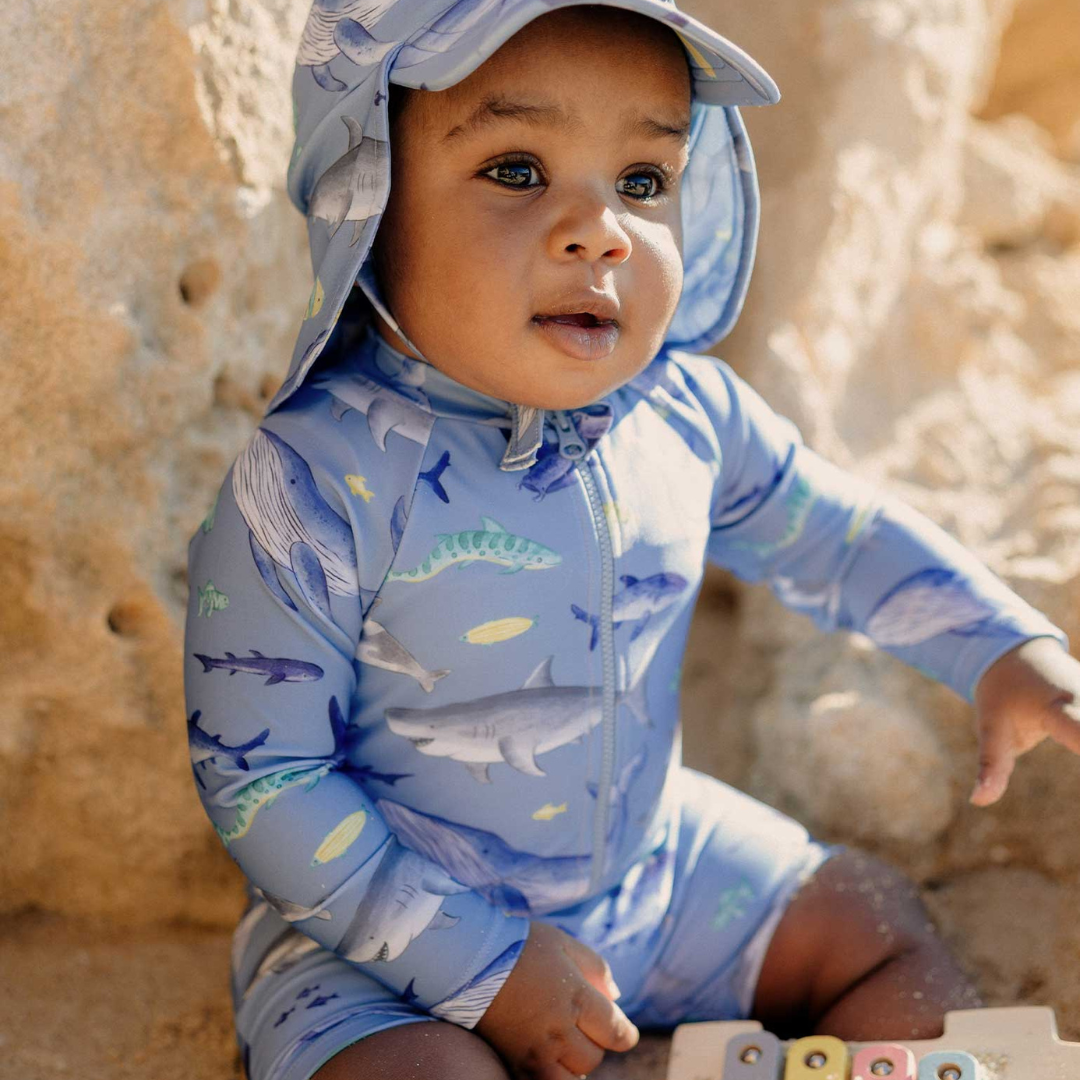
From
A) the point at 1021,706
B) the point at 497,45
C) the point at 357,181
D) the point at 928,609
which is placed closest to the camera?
the point at 497,45

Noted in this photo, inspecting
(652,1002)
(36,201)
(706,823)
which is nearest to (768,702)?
(706,823)

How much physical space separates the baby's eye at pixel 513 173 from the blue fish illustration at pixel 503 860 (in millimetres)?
587

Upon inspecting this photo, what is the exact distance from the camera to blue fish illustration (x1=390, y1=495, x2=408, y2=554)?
1320mm

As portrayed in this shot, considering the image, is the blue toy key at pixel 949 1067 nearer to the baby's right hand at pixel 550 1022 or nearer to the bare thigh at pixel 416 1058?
the baby's right hand at pixel 550 1022

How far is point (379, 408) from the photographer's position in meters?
1.37

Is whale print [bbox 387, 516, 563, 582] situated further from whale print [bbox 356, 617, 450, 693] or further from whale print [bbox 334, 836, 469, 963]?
whale print [bbox 334, 836, 469, 963]

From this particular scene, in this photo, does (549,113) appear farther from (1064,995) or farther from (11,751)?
(1064,995)

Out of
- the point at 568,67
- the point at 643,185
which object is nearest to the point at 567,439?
the point at 643,185

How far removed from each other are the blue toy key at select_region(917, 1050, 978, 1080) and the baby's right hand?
0.26 metres

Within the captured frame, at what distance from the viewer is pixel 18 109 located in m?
1.40

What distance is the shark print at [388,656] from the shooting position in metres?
1.35

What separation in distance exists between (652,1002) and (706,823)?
20cm

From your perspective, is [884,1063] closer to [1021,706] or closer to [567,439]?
[1021,706]

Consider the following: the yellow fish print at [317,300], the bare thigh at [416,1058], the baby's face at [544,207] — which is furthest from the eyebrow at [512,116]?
the bare thigh at [416,1058]
